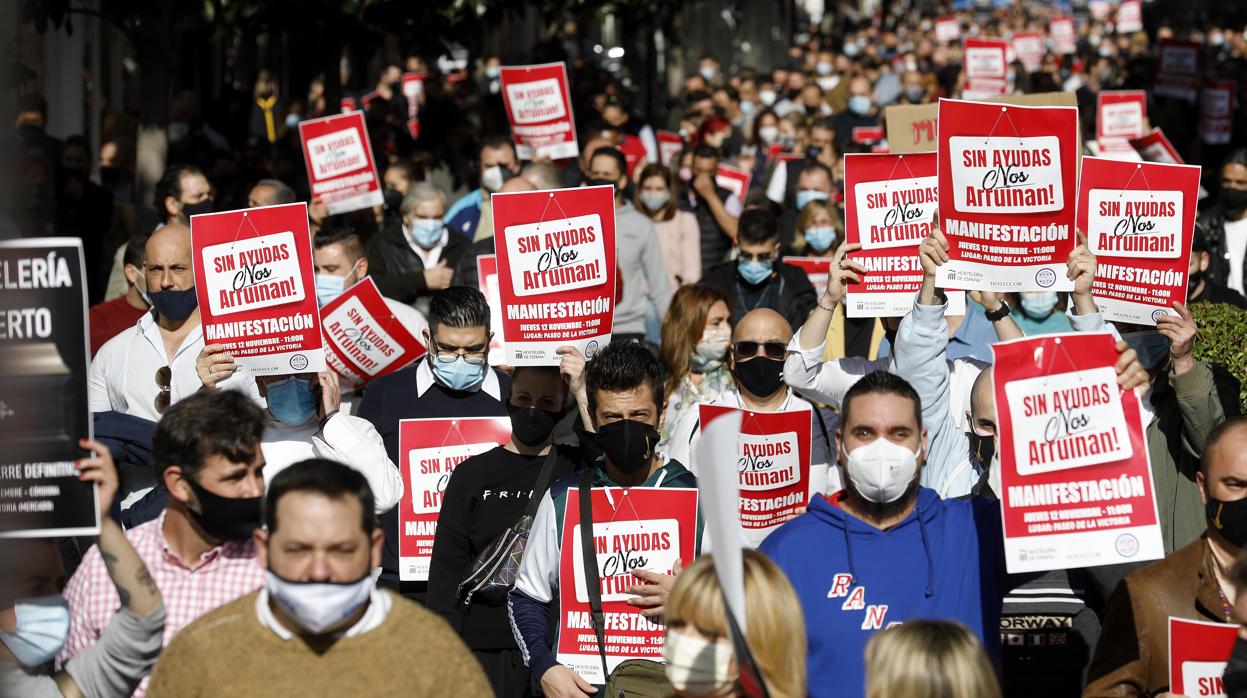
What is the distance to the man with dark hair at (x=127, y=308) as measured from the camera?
8.18 metres

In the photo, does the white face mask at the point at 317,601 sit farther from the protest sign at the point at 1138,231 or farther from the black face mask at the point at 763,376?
the protest sign at the point at 1138,231

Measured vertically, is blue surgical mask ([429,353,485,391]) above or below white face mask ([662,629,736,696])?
above

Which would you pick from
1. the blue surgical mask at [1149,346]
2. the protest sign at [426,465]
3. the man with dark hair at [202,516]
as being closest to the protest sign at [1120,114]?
the blue surgical mask at [1149,346]

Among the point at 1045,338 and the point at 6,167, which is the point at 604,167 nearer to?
the point at 1045,338

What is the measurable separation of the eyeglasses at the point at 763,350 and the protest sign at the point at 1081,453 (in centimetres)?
182

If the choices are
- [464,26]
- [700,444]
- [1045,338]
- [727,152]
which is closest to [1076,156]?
[1045,338]

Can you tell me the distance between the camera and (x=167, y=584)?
184 inches

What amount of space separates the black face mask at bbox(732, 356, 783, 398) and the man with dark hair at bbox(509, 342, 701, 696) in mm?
998

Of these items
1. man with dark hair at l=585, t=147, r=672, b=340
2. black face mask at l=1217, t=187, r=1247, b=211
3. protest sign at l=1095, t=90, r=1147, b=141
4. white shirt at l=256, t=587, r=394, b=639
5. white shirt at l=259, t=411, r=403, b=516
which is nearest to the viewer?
white shirt at l=256, t=587, r=394, b=639

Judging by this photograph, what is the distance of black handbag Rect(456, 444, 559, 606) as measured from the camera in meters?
6.06

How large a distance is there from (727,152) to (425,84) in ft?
11.6

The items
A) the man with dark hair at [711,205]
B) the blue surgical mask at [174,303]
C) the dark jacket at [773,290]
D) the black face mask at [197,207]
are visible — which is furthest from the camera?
the man with dark hair at [711,205]

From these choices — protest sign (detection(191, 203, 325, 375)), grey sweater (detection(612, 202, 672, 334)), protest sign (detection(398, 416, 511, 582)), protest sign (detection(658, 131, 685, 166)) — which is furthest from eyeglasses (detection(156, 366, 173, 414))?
protest sign (detection(658, 131, 685, 166))

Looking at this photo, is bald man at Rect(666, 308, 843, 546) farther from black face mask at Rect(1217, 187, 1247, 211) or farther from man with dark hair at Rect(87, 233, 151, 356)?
black face mask at Rect(1217, 187, 1247, 211)
